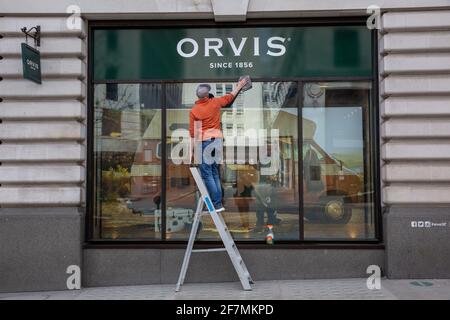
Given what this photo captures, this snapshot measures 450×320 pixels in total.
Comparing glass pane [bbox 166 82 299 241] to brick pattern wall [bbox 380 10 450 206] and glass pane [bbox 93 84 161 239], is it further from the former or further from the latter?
brick pattern wall [bbox 380 10 450 206]

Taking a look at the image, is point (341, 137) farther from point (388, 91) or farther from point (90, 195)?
point (90, 195)

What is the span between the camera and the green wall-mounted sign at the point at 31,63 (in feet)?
28.6

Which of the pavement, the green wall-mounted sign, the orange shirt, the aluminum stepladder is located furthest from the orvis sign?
the pavement

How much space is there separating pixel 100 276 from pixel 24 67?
11.5ft

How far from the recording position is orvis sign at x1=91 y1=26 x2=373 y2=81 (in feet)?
31.4

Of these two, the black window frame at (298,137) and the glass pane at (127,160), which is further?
the glass pane at (127,160)

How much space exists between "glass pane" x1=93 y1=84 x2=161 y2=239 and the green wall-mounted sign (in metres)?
1.02

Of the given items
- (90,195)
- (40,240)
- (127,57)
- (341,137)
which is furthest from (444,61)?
(40,240)

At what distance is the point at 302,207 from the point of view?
9.49 meters

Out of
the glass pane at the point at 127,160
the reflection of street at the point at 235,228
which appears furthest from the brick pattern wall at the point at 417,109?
the glass pane at the point at 127,160

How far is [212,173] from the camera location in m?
9.09

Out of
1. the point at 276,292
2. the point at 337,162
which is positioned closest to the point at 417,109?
the point at 337,162

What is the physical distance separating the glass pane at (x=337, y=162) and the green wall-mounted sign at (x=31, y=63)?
4402mm

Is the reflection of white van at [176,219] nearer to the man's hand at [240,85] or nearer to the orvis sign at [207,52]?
the man's hand at [240,85]
